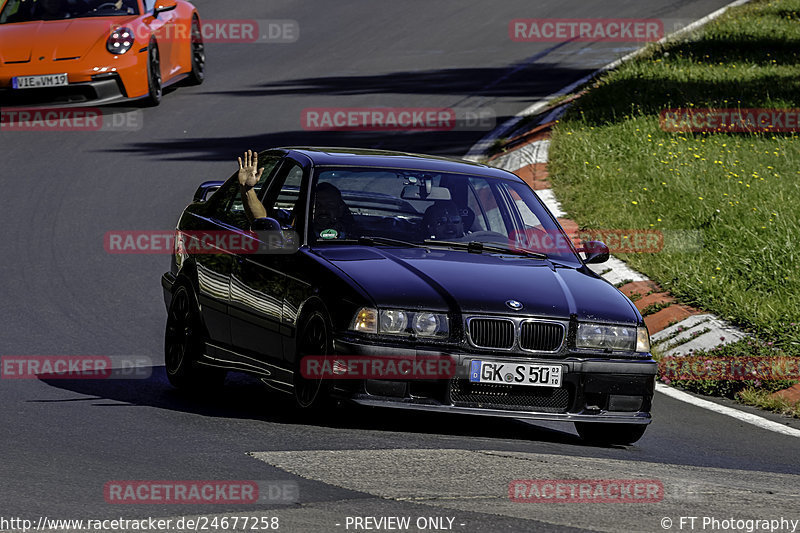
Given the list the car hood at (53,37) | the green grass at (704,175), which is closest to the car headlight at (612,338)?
the green grass at (704,175)

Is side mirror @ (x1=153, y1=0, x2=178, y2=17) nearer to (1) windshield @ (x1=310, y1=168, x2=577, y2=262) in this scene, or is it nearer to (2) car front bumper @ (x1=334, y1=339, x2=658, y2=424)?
(1) windshield @ (x1=310, y1=168, x2=577, y2=262)

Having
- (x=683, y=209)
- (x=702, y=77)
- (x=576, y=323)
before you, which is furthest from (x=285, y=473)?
(x=702, y=77)

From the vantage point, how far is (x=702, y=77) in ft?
65.5

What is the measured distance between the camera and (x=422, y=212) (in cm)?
880

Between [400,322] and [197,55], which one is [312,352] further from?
[197,55]

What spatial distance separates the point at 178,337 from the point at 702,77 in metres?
12.2

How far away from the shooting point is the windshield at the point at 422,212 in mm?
8602

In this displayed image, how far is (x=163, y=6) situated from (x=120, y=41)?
136cm

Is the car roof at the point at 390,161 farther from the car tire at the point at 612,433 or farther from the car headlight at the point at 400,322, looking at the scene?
the car tire at the point at 612,433

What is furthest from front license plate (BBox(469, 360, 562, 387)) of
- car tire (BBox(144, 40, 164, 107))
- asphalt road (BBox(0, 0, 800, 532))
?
car tire (BBox(144, 40, 164, 107))

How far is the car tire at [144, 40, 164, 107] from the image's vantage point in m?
18.7

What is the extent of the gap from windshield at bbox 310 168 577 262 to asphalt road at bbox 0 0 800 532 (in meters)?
1.06

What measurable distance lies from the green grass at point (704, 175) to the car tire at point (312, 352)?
4077 millimetres

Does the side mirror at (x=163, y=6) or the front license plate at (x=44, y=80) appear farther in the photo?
the side mirror at (x=163, y=6)
